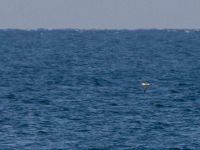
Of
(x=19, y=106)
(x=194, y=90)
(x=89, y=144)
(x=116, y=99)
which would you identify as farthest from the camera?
(x=194, y=90)

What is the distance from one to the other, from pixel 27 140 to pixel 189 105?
641 inches

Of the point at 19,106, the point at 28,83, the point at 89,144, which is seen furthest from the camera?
the point at 28,83

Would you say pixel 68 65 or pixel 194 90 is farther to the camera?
pixel 68 65

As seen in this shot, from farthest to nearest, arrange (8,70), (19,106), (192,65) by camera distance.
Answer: (192,65) < (8,70) < (19,106)

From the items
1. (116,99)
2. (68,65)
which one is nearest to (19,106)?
(116,99)

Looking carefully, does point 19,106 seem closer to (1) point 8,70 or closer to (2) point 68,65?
(1) point 8,70

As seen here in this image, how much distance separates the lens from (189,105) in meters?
70.1

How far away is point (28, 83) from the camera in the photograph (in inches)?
3396

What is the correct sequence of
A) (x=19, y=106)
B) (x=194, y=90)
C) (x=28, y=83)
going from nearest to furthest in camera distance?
(x=19, y=106) < (x=194, y=90) < (x=28, y=83)

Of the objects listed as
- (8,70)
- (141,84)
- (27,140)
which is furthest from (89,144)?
(8,70)

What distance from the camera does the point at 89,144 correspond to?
55719 mm

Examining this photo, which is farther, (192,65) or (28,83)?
(192,65)

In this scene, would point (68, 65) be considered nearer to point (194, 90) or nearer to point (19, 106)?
point (194, 90)

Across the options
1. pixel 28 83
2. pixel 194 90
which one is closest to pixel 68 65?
pixel 28 83
